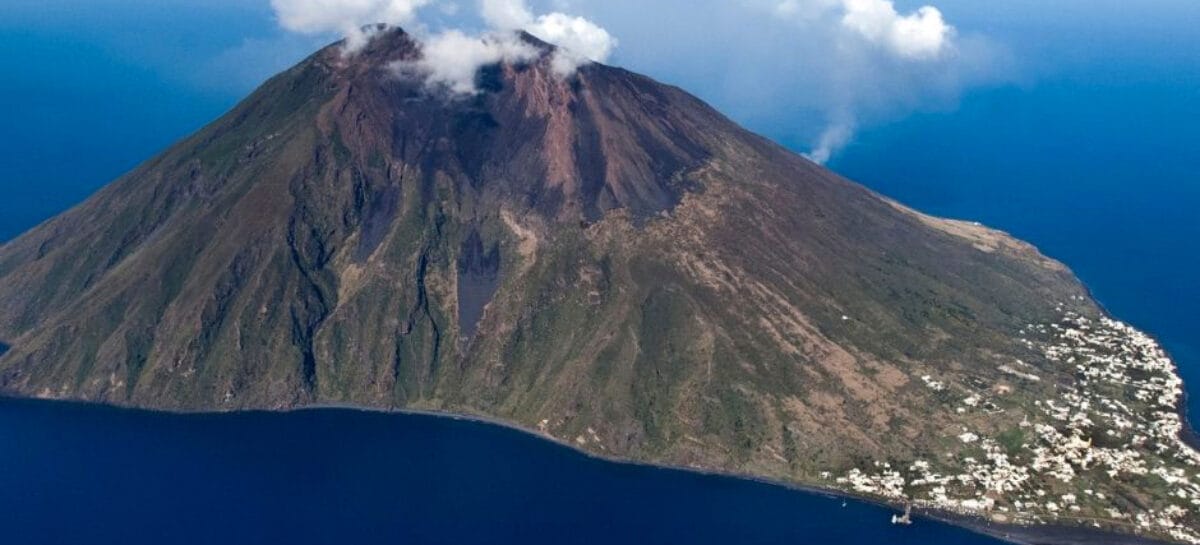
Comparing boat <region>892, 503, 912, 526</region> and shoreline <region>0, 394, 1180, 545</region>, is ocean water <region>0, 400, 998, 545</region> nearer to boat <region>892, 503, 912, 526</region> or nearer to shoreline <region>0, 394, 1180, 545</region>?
boat <region>892, 503, 912, 526</region>

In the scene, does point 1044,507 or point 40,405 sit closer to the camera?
point 1044,507

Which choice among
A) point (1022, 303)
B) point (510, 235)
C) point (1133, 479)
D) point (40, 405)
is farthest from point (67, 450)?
point (1022, 303)

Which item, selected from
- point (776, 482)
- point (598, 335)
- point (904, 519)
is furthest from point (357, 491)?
point (904, 519)

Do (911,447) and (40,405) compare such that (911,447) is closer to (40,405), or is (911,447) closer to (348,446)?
(348,446)

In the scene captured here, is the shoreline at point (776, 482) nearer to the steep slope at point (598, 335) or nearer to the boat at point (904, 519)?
the boat at point (904, 519)

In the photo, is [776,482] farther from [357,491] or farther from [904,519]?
[357,491]

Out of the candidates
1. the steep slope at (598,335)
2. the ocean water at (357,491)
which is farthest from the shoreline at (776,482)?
the steep slope at (598,335)
